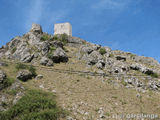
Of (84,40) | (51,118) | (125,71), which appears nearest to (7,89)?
(51,118)

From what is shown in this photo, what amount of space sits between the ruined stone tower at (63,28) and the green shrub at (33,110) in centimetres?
3867

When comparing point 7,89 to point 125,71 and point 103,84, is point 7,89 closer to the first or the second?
point 103,84

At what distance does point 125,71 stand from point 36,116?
17.3m

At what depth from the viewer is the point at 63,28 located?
4978 centimetres

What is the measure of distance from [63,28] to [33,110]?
41.7 meters

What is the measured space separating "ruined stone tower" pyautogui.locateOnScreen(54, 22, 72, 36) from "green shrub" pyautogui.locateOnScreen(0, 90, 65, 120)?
38669mm

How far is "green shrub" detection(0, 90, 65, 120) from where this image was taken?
10.0m

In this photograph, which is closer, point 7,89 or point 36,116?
point 36,116

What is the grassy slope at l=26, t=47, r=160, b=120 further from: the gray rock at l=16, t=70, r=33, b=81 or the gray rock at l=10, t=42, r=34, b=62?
the gray rock at l=10, t=42, r=34, b=62

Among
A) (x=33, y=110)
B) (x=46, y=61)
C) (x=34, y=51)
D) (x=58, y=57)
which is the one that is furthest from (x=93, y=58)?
(x=33, y=110)

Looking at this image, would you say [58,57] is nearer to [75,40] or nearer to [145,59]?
[75,40]

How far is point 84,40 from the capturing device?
4353cm

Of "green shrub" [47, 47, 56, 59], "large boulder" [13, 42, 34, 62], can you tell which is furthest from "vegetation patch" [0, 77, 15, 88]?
"green shrub" [47, 47, 56, 59]

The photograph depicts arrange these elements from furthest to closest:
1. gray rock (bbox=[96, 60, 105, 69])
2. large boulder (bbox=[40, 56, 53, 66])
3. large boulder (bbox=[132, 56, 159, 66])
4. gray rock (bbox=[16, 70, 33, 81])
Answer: large boulder (bbox=[132, 56, 159, 66]) < gray rock (bbox=[96, 60, 105, 69]) < large boulder (bbox=[40, 56, 53, 66]) < gray rock (bbox=[16, 70, 33, 81])
